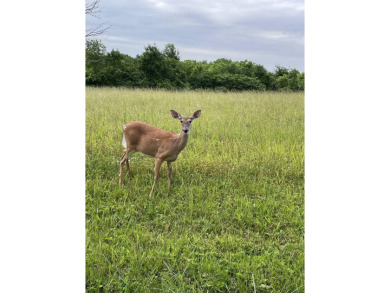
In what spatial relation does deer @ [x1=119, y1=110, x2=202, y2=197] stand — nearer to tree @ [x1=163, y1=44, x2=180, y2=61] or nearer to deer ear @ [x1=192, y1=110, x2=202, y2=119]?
deer ear @ [x1=192, y1=110, x2=202, y2=119]

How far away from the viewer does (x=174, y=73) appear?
1.90m

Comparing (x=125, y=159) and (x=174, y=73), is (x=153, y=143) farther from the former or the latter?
(x=174, y=73)

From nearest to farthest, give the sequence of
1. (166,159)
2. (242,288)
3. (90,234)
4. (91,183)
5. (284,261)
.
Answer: (242,288) < (284,261) < (90,234) < (91,183) < (166,159)

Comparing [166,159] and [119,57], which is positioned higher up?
[119,57]

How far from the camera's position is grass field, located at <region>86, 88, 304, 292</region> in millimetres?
1505

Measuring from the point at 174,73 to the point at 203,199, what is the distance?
70 cm

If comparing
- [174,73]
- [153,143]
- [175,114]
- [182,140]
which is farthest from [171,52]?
[153,143]

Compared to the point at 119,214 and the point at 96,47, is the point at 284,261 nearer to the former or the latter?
the point at 119,214

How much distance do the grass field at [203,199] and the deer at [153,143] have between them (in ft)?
0.14

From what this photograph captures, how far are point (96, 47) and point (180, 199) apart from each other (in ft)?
3.01

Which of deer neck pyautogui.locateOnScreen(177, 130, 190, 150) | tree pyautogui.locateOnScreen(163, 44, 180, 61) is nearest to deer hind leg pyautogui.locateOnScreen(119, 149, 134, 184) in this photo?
deer neck pyautogui.locateOnScreen(177, 130, 190, 150)

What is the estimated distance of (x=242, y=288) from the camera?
144cm
